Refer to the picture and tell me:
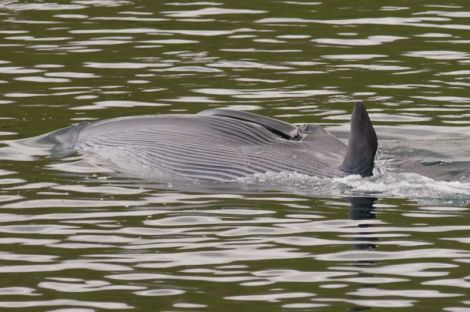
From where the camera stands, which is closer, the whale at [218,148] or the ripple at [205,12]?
the whale at [218,148]

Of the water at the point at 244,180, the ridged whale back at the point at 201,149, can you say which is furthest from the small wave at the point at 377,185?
the ridged whale back at the point at 201,149

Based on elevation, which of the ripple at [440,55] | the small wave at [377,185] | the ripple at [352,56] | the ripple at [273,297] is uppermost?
the ripple at [440,55]

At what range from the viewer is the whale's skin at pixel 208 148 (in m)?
14.1

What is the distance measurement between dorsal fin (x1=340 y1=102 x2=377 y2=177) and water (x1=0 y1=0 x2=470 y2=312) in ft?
0.36

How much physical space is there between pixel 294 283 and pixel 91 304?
4.43 feet

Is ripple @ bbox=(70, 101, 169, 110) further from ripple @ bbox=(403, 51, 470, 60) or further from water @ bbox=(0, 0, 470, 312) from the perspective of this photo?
ripple @ bbox=(403, 51, 470, 60)

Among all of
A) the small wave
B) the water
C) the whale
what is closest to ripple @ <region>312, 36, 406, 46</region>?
the water

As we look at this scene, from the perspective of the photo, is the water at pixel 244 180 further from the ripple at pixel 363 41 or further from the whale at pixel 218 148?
the whale at pixel 218 148

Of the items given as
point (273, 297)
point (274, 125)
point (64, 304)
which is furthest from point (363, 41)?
point (64, 304)

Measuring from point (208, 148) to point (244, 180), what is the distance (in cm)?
67

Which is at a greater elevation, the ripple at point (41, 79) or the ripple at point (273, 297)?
the ripple at point (41, 79)

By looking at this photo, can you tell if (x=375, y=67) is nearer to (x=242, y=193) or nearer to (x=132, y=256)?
(x=242, y=193)

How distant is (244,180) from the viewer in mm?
13953

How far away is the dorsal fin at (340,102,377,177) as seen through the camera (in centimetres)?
1302
